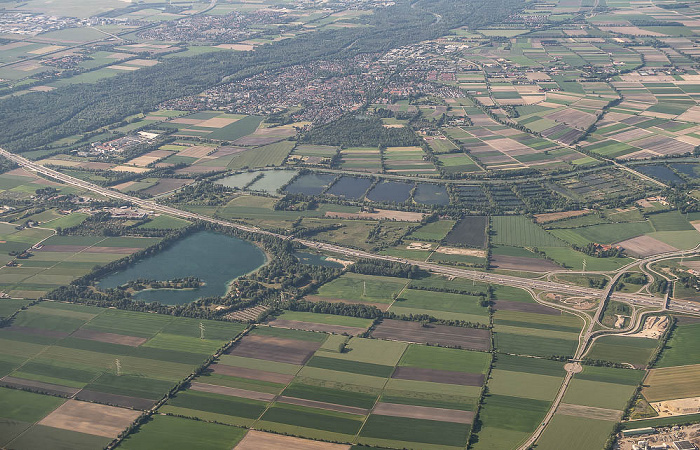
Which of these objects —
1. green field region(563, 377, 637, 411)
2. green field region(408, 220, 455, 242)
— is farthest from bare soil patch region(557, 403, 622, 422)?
green field region(408, 220, 455, 242)

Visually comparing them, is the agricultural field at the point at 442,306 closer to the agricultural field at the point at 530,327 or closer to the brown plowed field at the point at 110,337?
the agricultural field at the point at 530,327

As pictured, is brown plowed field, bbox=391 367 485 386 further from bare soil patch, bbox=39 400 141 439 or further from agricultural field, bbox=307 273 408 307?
bare soil patch, bbox=39 400 141 439

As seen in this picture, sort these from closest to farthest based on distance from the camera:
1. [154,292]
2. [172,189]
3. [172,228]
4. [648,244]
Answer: [154,292]
[648,244]
[172,228]
[172,189]

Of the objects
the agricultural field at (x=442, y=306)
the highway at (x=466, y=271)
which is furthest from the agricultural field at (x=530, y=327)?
the highway at (x=466, y=271)

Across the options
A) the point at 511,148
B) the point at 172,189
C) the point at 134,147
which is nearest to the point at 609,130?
the point at 511,148

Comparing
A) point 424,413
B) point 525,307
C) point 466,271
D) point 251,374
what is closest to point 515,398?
point 424,413

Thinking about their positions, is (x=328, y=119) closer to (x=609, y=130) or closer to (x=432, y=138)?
(x=432, y=138)

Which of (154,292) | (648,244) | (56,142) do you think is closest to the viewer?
(154,292)
